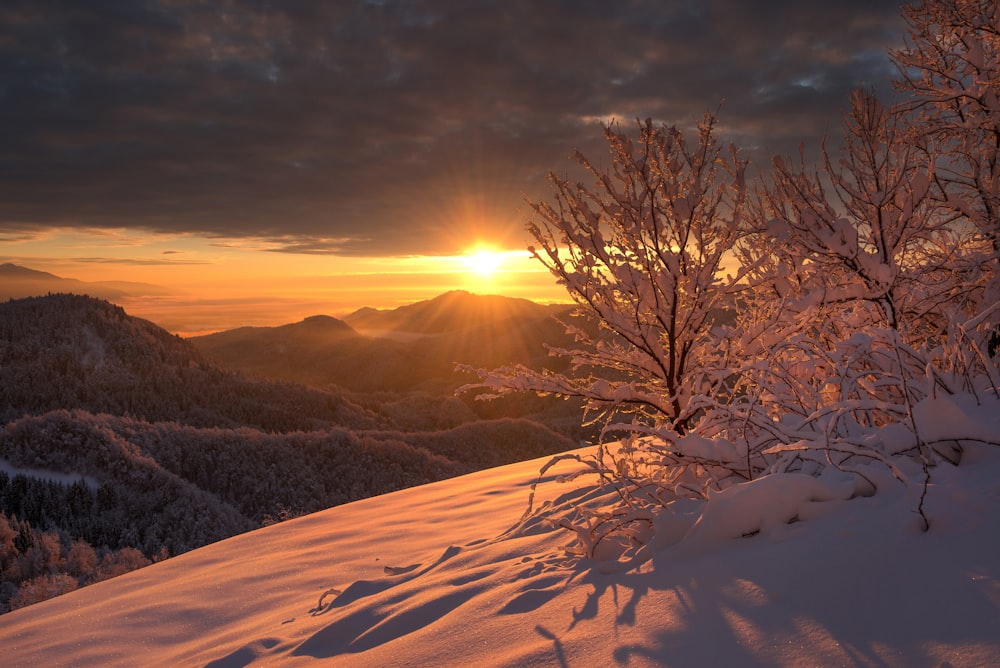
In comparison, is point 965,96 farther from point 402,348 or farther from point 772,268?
point 402,348

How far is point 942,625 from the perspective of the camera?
1.51 meters

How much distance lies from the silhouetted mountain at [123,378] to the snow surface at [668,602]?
30.5 meters

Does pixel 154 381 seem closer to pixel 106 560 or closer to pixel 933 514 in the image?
pixel 106 560

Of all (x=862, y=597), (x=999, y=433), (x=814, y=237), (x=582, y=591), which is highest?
(x=814, y=237)

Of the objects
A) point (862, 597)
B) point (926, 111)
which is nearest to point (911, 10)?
point (926, 111)

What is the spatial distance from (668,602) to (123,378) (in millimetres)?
41236

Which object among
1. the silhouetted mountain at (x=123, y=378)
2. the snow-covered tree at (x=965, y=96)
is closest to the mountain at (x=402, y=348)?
the silhouetted mountain at (x=123, y=378)

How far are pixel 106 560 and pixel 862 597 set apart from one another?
13.0 metres

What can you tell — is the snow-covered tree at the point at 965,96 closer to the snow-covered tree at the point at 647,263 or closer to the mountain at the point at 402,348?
the snow-covered tree at the point at 647,263

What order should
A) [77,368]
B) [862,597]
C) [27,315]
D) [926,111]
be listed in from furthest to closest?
[27,315], [77,368], [926,111], [862,597]

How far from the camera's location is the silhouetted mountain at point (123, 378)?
32594 mm

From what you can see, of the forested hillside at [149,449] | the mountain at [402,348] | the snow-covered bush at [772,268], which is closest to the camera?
the snow-covered bush at [772,268]

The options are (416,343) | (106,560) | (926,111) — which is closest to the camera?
(926,111)

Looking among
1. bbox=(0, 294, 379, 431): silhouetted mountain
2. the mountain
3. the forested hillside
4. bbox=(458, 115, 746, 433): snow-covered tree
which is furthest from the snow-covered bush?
the mountain
